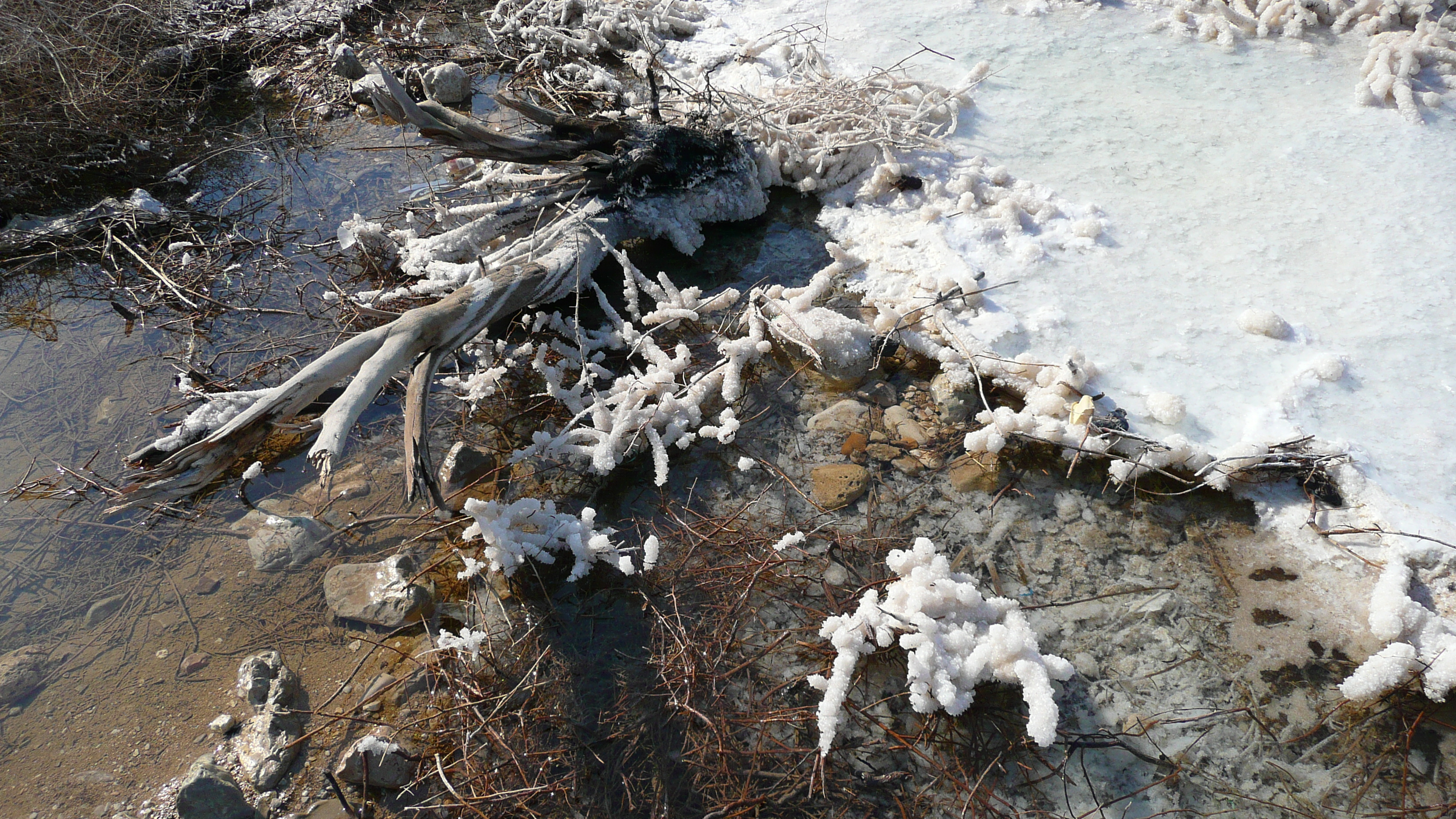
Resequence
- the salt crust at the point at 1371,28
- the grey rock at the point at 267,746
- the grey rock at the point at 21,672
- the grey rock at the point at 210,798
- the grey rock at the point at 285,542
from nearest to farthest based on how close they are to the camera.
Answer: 1. the grey rock at the point at 210,798
2. the grey rock at the point at 267,746
3. the grey rock at the point at 21,672
4. the grey rock at the point at 285,542
5. the salt crust at the point at 1371,28

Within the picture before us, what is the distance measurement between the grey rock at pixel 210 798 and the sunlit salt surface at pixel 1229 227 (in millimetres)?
3257

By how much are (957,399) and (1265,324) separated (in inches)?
52.6

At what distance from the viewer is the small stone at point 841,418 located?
3.17 m

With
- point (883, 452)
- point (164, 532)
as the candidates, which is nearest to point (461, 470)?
point (164, 532)

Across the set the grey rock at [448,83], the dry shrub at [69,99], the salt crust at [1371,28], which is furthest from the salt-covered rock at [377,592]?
the salt crust at [1371,28]

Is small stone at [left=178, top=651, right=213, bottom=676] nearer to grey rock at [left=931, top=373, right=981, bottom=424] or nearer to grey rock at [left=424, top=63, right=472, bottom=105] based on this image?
grey rock at [left=931, top=373, right=981, bottom=424]

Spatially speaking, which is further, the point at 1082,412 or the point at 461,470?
the point at 461,470

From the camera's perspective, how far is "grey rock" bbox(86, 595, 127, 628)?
2723mm

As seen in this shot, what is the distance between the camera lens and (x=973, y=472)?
295cm

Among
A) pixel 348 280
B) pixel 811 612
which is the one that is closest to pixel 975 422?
pixel 811 612

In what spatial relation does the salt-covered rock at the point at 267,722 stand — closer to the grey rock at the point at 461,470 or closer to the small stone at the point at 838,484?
the grey rock at the point at 461,470

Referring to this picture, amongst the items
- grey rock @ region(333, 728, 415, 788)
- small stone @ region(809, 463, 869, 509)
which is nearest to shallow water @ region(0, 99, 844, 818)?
grey rock @ region(333, 728, 415, 788)

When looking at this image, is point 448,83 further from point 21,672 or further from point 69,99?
point 21,672

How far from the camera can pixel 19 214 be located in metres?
4.62
